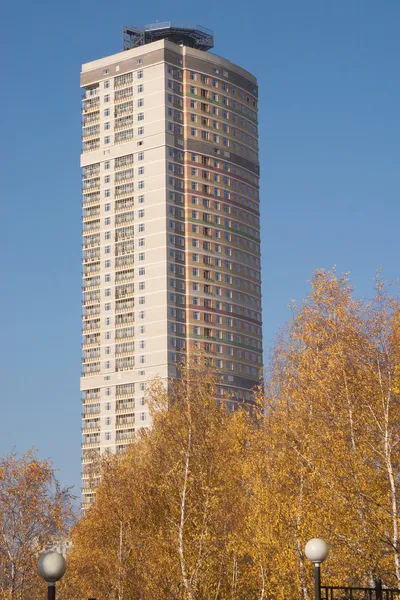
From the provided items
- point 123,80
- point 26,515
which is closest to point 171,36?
point 123,80

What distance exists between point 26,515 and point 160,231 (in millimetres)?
97016

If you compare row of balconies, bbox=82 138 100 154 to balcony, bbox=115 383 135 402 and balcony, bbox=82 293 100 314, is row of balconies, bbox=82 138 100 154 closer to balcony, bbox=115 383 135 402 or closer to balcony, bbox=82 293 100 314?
balcony, bbox=82 293 100 314

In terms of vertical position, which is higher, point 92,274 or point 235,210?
point 235,210

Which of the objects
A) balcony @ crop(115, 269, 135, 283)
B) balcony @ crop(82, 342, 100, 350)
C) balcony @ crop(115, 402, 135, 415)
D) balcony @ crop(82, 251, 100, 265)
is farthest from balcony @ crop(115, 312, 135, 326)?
balcony @ crop(115, 402, 135, 415)

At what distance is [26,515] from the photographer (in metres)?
55.2

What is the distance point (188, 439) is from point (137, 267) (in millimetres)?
105010

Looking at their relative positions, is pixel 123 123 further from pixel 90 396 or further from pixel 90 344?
pixel 90 396

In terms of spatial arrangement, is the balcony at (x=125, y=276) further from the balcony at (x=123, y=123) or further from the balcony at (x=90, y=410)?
the balcony at (x=123, y=123)

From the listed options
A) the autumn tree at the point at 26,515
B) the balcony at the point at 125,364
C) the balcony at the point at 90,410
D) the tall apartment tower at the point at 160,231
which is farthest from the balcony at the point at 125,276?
the autumn tree at the point at 26,515

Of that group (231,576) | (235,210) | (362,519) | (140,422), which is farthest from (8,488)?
(235,210)

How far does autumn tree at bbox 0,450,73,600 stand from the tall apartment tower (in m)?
85.2

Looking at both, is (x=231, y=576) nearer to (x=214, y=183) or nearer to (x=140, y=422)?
(x=140, y=422)

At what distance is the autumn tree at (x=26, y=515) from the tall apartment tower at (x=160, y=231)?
8525 cm

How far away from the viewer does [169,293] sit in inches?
5792
